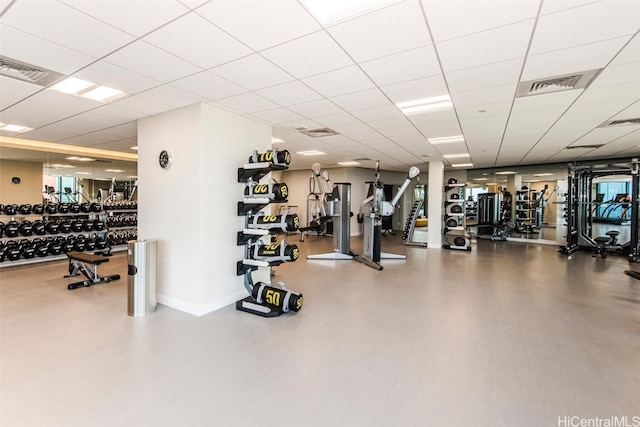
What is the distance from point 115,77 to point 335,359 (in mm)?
3312

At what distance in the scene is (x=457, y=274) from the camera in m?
5.47

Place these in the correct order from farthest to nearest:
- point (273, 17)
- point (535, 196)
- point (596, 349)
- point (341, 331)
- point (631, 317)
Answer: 1. point (535, 196)
2. point (631, 317)
3. point (341, 331)
4. point (596, 349)
5. point (273, 17)

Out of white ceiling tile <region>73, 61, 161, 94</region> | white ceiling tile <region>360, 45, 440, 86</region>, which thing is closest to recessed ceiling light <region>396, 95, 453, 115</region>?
white ceiling tile <region>360, 45, 440, 86</region>

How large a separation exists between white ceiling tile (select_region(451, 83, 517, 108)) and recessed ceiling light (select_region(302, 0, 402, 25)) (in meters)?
1.87

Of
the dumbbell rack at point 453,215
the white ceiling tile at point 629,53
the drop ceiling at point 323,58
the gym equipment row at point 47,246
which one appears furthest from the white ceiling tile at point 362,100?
the gym equipment row at point 47,246

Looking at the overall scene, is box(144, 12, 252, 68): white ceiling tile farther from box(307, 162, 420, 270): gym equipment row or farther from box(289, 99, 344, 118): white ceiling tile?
box(307, 162, 420, 270): gym equipment row

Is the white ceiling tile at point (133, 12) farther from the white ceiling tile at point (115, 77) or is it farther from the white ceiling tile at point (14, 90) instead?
the white ceiling tile at point (14, 90)

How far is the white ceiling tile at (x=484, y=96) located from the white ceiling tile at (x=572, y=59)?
12.4 inches

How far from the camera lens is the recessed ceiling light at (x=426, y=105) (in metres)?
3.37

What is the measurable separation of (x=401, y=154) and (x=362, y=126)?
10.4ft

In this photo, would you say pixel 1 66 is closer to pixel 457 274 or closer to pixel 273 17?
pixel 273 17

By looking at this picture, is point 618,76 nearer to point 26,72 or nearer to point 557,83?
point 557,83

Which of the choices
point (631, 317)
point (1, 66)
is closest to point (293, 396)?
point (1, 66)
